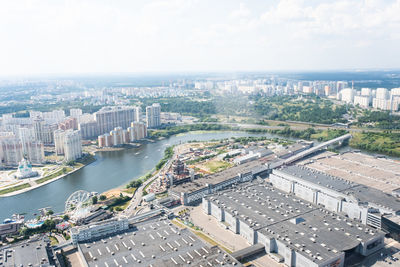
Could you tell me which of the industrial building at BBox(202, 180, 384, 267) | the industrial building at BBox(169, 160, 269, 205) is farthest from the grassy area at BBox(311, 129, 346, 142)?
the industrial building at BBox(202, 180, 384, 267)

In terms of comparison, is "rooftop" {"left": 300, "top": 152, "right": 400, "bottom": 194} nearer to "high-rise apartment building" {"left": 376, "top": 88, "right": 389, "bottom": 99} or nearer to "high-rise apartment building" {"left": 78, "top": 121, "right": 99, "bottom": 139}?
"high-rise apartment building" {"left": 78, "top": 121, "right": 99, "bottom": 139}

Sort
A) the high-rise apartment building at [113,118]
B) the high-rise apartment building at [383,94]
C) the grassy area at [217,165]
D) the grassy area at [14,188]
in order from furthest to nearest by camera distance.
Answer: the high-rise apartment building at [383,94], the high-rise apartment building at [113,118], the grassy area at [217,165], the grassy area at [14,188]

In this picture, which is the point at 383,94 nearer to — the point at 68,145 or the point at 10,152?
the point at 68,145

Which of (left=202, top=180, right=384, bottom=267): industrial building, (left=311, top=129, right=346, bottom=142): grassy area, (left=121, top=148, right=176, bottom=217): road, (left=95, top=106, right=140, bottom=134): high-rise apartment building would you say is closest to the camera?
(left=202, top=180, right=384, bottom=267): industrial building

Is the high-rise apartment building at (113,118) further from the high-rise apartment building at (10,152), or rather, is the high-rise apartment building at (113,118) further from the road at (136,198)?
the road at (136,198)

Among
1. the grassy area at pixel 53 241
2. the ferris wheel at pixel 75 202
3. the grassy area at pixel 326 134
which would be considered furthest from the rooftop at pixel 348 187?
→ the grassy area at pixel 326 134

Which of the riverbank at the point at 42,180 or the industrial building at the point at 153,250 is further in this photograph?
the riverbank at the point at 42,180
